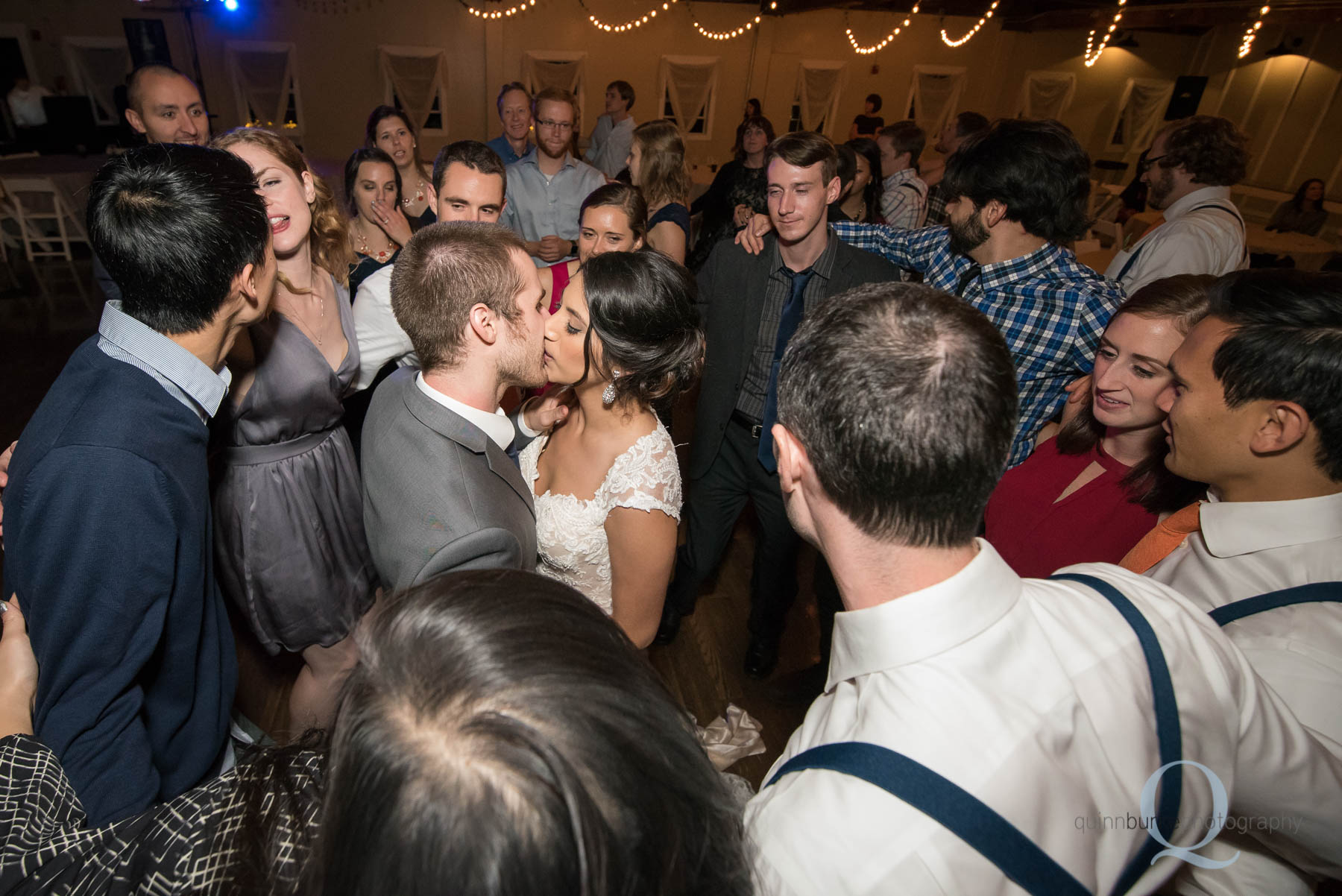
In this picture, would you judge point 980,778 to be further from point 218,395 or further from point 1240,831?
point 218,395

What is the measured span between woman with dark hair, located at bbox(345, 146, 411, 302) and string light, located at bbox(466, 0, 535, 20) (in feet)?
29.3

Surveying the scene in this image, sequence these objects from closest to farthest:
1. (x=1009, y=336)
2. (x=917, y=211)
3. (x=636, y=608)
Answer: (x=636, y=608), (x=1009, y=336), (x=917, y=211)

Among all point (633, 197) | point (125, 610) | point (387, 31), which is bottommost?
point (125, 610)

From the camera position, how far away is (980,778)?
0.65m

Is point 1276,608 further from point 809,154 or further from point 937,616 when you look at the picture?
A: point 809,154

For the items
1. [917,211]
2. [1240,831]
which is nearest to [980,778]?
[1240,831]

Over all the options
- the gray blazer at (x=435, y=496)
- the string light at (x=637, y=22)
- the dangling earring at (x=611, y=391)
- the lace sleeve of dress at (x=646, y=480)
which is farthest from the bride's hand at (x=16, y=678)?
the string light at (x=637, y=22)

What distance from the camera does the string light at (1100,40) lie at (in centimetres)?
997

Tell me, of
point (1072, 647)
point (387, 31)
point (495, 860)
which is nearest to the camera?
point (495, 860)

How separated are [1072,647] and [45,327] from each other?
7474mm

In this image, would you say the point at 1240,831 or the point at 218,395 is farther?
the point at 218,395

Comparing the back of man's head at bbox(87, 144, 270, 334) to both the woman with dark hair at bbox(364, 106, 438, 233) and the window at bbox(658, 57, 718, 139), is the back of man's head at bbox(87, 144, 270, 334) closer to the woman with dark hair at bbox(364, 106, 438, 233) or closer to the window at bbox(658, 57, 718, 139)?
the woman with dark hair at bbox(364, 106, 438, 233)

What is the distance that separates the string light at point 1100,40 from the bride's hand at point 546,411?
12575 millimetres

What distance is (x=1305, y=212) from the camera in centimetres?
880
